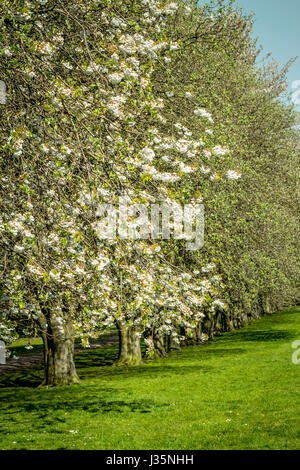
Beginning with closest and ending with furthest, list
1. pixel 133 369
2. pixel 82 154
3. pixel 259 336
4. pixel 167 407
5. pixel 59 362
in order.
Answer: pixel 82 154
pixel 167 407
pixel 59 362
pixel 133 369
pixel 259 336

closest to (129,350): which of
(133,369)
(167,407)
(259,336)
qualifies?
(133,369)

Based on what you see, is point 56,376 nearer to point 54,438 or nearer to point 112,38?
point 54,438

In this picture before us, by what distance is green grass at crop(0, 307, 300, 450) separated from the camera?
376 inches

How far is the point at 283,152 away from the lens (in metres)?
25.5

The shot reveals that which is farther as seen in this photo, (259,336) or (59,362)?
(259,336)

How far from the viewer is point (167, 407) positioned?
12.8m

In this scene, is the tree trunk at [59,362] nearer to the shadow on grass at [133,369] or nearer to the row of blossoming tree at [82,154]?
the shadow on grass at [133,369]

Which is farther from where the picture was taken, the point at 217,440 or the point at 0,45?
the point at 217,440

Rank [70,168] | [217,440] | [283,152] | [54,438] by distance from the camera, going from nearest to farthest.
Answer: [70,168], [217,440], [54,438], [283,152]

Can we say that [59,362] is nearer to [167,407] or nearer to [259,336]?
[167,407]

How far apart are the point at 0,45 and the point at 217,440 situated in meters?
7.06

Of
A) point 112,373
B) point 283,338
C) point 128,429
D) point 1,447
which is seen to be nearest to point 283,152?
point 283,338

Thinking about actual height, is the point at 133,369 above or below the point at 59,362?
below

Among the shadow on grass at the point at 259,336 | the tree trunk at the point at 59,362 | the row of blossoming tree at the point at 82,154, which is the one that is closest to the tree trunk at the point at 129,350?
the tree trunk at the point at 59,362
